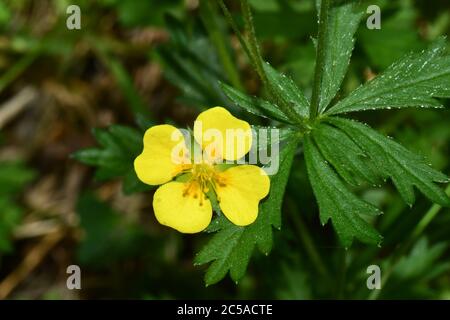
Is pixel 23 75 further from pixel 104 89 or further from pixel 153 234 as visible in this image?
pixel 153 234

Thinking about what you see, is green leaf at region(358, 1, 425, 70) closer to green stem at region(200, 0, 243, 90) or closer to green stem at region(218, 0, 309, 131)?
green stem at region(200, 0, 243, 90)

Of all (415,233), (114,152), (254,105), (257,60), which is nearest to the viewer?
(257,60)

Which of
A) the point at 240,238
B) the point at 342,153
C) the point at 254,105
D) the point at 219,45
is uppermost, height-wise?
the point at 219,45

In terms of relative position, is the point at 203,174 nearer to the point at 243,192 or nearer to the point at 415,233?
the point at 243,192

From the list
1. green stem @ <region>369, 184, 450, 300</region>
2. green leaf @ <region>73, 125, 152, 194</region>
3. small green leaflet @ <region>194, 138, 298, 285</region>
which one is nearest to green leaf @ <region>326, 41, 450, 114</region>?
small green leaflet @ <region>194, 138, 298, 285</region>

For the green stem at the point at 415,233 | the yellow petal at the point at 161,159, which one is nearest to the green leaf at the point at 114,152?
the yellow petal at the point at 161,159

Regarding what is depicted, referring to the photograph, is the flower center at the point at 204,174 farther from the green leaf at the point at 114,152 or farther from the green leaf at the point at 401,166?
the green leaf at the point at 114,152

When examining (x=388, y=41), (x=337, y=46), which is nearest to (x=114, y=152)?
(x=337, y=46)
